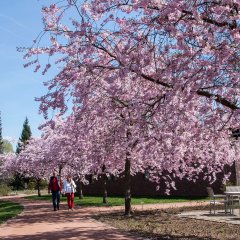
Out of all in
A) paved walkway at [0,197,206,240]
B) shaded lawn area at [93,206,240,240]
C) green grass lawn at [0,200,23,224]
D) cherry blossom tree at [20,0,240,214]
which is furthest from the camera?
green grass lawn at [0,200,23,224]

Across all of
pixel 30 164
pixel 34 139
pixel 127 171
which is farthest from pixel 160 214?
pixel 34 139

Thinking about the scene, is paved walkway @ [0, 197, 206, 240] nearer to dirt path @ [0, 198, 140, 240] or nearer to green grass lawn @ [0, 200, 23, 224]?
dirt path @ [0, 198, 140, 240]

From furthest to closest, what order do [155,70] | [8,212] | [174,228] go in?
1. [8,212]
2. [174,228]
3. [155,70]

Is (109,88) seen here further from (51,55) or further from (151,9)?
(151,9)

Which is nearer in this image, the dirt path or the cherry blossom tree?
the cherry blossom tree

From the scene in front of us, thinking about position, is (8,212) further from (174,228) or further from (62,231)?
(174,228)

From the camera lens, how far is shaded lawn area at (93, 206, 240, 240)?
12295 millimetres

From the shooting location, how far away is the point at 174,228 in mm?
14227

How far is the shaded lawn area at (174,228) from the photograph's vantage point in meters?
12.3

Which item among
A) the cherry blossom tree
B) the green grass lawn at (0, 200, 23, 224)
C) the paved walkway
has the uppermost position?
the cherry blossom tree

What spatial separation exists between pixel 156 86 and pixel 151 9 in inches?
104

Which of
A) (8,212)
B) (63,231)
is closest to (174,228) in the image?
(63,231)

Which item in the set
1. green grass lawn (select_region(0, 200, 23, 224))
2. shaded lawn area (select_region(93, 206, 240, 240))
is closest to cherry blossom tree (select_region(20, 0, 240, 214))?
shaded lawn area (select_region(93, 206, 240, 240))

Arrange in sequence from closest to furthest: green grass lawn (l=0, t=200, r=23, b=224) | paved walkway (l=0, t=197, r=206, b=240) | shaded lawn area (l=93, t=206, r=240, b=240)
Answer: shaded lawn area (l=93, t=206, r=240, b=240) < paved walkway (l=0, t=197, r=206, b=240) < green grass lawn (l=0, t=200, r=23, b=224)
